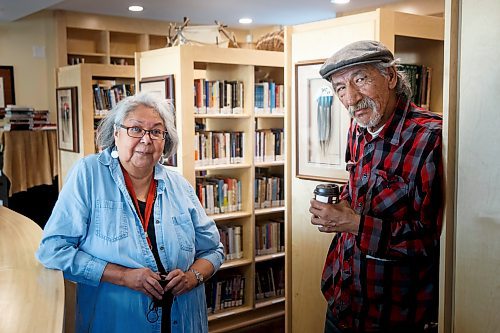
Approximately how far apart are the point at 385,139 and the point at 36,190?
5.31 metres

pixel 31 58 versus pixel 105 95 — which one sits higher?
pixel 31 58

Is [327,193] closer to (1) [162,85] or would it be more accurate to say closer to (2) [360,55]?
(2) [360,55]

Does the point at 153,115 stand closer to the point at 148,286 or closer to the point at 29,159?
the point at 148,286

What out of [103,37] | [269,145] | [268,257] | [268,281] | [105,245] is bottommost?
[268,281]

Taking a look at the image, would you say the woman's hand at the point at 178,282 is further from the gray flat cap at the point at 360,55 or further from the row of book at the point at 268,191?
the row of book at the point at 268,191

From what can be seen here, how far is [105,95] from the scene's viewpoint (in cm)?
549

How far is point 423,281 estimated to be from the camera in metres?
1.78

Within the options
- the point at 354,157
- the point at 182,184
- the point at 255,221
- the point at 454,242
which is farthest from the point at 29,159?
the point at 454,242

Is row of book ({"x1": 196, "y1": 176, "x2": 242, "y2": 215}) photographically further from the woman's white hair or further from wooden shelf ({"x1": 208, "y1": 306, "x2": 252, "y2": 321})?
the woman's white hair

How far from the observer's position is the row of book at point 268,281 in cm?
434

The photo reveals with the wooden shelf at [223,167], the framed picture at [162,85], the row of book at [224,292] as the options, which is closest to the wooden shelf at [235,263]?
the row of book at [224,292]

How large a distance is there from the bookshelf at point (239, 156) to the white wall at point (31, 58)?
3699 mm

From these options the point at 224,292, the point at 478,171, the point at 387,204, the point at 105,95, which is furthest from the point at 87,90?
the point at 478,171

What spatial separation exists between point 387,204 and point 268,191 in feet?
8.38
